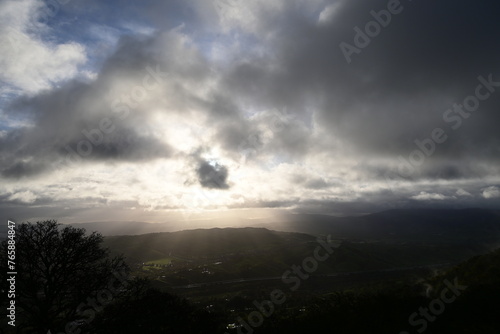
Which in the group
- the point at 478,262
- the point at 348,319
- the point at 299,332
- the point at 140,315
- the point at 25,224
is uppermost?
the point at 25,224

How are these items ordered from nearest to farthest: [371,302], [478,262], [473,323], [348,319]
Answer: [473,323] < [348,319] < [371,302] < [478,262]

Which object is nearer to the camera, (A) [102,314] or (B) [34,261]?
(B) [34,261]

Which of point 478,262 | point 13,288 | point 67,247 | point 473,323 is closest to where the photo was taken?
point 13,288

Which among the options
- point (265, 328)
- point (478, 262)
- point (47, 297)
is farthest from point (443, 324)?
point (478, 262)

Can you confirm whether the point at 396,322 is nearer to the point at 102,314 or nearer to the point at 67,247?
the point at 102,314

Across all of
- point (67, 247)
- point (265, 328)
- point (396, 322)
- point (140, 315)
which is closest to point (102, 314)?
point (140, 315)

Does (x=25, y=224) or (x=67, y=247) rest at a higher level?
(x=25, y=224)

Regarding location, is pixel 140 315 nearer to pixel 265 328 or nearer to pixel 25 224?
pixel 25 224
